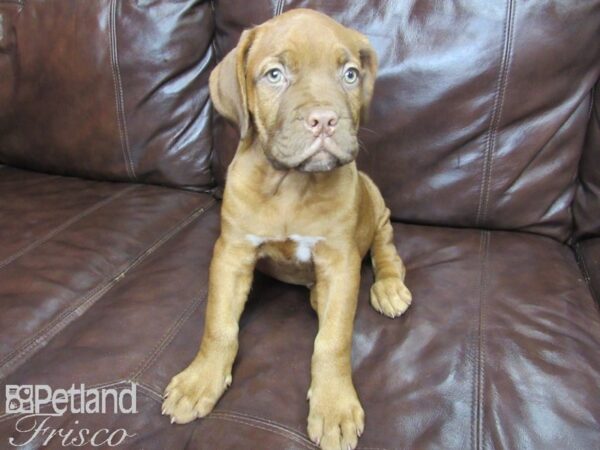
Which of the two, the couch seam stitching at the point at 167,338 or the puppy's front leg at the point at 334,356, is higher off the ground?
the puppy's front leg at the point at 334,356

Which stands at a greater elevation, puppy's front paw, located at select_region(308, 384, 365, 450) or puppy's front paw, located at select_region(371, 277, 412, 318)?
puppy's front paw, located at select_region(371, 277, 412, 318)

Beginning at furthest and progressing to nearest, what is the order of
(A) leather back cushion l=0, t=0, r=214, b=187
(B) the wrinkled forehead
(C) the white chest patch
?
(A) leather back cushion l=0, t=0, r=214, b=187
(C) the white chest patch
(B) the wrinkled forehead

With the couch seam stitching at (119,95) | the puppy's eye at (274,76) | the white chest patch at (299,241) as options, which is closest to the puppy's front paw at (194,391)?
the white chest patch at (299,241)

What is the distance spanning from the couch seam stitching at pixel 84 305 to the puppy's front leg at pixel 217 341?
17.8 inches

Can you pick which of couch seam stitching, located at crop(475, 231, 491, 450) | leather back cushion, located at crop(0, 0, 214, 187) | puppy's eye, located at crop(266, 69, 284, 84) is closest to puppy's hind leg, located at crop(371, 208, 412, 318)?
couch seam stitching, located at crop(475, 231, 491, 450)

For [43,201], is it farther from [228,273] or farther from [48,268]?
[228,273]

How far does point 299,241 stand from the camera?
5.39 ft

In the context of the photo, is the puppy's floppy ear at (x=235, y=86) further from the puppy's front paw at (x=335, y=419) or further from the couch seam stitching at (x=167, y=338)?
the puppy's front paw at (x=335, y=419)

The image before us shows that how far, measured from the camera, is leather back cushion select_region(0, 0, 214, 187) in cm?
235

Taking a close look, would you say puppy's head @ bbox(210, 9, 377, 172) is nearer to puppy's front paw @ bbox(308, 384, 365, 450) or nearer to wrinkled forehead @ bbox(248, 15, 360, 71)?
wrinkled forehead @ bbox(248, 15, 360, 71)

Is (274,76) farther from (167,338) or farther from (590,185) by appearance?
(590,185)

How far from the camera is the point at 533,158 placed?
6.77 feet

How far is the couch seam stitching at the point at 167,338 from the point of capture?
1460mm

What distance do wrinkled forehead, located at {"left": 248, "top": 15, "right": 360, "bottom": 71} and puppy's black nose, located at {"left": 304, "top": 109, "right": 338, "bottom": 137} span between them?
215mm
